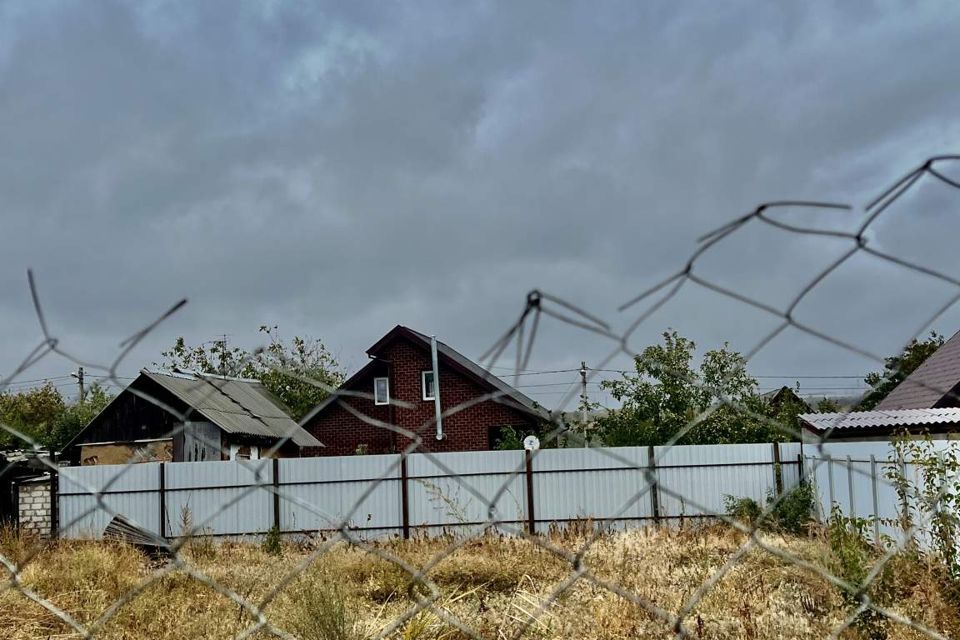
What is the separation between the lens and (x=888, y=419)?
7.58m

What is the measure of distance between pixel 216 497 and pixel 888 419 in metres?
7.65

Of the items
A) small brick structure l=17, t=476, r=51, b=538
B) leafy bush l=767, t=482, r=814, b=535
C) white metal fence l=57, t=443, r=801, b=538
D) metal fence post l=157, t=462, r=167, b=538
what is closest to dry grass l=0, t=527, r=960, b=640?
leafy bush l=767, t=482, r=814, b=535

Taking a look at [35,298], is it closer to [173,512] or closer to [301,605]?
[301,605]

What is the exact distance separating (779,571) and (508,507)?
610 cm

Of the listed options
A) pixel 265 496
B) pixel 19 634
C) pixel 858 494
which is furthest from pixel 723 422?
→ pixel 19 634

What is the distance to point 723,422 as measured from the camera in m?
14.5

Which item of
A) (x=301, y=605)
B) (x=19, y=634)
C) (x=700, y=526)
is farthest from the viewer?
(x=700, y=526)

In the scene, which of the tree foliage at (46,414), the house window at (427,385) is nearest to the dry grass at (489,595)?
the house window at (427,385)

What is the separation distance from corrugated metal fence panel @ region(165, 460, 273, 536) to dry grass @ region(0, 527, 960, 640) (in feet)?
13.8

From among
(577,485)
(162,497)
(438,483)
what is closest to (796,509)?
(577,485)

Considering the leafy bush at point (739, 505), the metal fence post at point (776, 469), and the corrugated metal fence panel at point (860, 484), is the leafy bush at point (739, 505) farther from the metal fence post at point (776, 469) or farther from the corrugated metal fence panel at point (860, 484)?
the corrugated metal fence panel at point (860, 484)

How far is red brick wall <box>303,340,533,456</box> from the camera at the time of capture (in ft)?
53.6

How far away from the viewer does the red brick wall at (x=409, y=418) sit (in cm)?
1633

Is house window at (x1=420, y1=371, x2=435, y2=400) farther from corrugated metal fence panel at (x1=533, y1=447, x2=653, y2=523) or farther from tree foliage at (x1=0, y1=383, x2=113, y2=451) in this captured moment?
tree foliage at (x1=0, y1=383, x2=113, y2=451)
